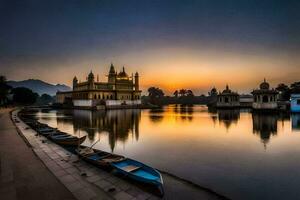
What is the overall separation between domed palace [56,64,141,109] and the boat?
65.6 meters

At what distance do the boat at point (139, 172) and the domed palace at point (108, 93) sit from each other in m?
65.6

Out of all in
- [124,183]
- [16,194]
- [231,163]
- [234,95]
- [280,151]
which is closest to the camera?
[16,194]

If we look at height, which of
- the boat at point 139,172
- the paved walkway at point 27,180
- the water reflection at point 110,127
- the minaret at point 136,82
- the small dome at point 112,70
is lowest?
the water reflection at point 110,127

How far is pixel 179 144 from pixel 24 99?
10020 centimetres

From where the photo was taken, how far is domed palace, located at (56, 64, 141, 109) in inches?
3091

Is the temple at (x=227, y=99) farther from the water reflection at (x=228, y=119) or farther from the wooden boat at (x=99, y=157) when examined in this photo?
the wooden boat at (x=99, y=157)

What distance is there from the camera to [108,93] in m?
85.2

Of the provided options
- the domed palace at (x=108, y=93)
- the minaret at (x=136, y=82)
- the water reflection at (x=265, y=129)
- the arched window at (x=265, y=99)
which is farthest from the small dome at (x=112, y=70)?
the water reflection at (x=265, y=129)

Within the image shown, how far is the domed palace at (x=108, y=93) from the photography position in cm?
7850

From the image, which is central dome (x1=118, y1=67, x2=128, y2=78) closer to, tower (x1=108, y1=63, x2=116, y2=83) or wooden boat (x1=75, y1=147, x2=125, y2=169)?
tower (x1=108, y1=63, x2=116, y2=83)

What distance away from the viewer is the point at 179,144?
18984 millimetres

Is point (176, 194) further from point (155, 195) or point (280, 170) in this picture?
point (280, 170)

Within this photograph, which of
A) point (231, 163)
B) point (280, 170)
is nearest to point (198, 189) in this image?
point (231, 163)

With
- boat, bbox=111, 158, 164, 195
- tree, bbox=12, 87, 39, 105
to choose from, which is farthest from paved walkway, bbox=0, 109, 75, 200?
tree, bbox=12, 87, 39, 105
